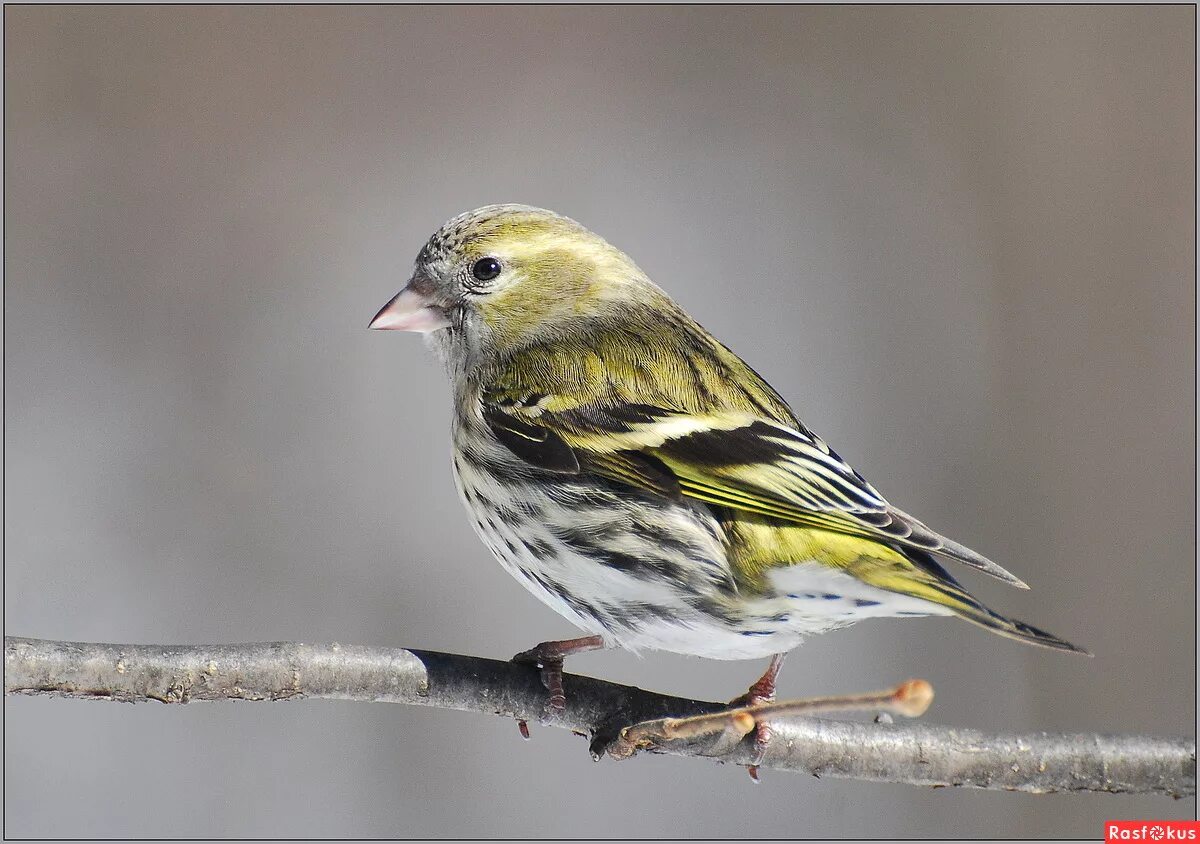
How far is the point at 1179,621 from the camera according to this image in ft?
13.0

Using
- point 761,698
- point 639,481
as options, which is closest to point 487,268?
point 639,481

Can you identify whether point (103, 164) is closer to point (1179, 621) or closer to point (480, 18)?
point (480, 18)

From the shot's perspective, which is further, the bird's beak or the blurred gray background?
the blurred gray background

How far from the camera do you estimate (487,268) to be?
2238mm

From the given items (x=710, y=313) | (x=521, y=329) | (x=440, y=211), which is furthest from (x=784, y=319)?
(x=521, y=329)

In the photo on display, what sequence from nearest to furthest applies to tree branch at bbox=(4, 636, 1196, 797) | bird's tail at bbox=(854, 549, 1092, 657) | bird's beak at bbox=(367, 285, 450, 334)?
bird's tail at bbox=(854, 549, 1092, 657), tree branch at bbox=(4, 636, 1196, 797), bird's beak at bbox=(367, 285, 450, 334)

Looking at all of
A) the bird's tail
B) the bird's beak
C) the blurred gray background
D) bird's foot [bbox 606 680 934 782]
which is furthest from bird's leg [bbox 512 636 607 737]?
the blurred gray background

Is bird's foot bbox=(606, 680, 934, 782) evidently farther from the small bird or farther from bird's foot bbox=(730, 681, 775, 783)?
the small bird

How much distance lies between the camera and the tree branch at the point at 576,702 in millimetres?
1733

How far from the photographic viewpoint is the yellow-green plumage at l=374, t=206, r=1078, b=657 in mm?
1812

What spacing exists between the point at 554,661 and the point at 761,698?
40cm

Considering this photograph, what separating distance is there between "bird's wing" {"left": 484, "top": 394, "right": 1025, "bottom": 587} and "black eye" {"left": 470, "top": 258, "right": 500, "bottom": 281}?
346mm

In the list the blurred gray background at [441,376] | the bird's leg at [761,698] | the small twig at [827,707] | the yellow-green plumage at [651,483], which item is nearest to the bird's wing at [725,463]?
the yellow-green plumage at [651,483]

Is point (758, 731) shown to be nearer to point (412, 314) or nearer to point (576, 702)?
point (576, 702)
